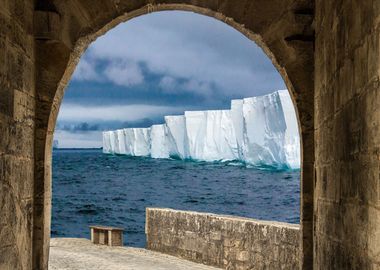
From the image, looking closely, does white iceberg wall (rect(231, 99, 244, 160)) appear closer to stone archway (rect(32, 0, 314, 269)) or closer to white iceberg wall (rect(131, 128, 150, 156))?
white iceberg wall (rect(131, 128, 150, 156))

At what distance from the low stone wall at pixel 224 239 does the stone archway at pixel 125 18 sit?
3.41 meters

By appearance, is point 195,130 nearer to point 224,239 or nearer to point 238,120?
point 238,120

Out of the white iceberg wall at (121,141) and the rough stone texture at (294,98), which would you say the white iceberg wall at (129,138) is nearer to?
the white iceberg wall at (121,141)

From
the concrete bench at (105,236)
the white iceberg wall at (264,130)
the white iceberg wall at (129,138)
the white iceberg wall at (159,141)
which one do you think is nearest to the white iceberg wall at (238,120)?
the white iceberg wall at (264,130)

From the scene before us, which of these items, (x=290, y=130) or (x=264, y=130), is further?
(x=264, y=130)

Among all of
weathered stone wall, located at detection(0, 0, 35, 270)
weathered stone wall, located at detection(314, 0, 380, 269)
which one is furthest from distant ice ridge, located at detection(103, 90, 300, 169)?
weathered stone wall, located at detection(314, 0, 380, 269)

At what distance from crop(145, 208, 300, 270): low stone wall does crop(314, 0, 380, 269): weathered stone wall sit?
3945mm

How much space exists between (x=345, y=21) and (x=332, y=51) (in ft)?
1.96

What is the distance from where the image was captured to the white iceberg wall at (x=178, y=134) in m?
40.4

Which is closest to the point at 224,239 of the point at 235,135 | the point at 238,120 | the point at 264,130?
the point at 264,130

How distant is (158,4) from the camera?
5.64 metres

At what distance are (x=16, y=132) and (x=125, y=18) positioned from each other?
1.65 metres

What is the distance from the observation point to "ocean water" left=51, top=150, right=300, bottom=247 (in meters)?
33.6

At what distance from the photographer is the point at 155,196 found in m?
44.1
